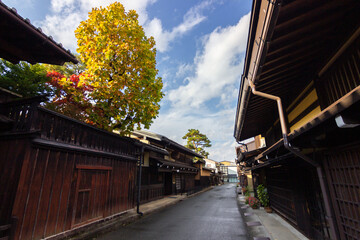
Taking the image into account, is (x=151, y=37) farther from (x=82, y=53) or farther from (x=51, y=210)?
(x=51, y=210)

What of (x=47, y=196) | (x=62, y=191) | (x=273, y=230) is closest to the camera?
(x=47, y=196)

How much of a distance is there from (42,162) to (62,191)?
128 cm

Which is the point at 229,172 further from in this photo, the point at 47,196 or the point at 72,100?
the point at 47,196

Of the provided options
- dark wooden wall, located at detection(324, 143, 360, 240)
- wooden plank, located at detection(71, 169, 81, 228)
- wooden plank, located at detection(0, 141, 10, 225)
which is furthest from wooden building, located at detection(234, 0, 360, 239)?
wooden plank, located at detection(0, 141, 10, 225)

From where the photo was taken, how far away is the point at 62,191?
5.99m

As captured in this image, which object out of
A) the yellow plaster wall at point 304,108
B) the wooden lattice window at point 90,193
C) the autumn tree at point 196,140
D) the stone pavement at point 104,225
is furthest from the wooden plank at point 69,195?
the autumn tree at point 196,140

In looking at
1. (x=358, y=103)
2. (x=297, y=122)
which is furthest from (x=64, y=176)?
(x=297, y=122)

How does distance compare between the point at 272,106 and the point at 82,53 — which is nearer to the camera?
the point at 272,106

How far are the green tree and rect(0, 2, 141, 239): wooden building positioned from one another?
6928 millimetres

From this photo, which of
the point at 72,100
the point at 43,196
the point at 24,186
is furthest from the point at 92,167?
the point at 72,100

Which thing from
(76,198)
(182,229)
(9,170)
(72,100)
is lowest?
(182,229)

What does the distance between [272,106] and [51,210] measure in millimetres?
8887

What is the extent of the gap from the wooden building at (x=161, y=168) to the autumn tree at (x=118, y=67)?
16.6 ft

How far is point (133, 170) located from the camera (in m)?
10.3
